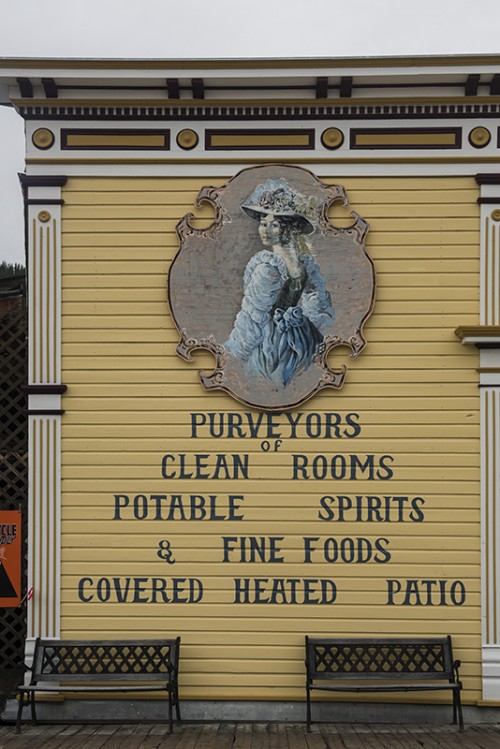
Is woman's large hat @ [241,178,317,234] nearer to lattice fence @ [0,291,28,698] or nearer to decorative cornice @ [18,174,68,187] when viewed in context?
decorative cornice @ [18,174,68,187]

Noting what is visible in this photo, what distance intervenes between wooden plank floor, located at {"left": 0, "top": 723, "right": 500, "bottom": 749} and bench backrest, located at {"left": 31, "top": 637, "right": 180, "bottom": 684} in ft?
1.58

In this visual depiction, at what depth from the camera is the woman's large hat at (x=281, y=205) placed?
823cm

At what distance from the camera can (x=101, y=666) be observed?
7965 mm

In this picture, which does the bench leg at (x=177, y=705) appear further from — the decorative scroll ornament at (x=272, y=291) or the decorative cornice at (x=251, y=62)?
the decorative cornice at (x=251, y=62)

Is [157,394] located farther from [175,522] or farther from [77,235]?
[77,235]

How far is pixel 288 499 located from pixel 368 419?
1.08m

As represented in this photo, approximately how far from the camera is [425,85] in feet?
27.0

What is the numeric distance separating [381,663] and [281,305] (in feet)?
11.4

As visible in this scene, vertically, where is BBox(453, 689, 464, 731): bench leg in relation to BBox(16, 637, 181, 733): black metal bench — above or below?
below

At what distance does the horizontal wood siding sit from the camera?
26.3ft

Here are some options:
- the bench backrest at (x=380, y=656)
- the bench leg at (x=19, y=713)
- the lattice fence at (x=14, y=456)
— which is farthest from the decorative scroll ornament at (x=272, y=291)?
the bench leg at (x=19, y=713)

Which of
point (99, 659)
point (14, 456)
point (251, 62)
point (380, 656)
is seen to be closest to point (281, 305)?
point (251, 62)

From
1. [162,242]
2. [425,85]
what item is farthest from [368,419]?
[425,85]

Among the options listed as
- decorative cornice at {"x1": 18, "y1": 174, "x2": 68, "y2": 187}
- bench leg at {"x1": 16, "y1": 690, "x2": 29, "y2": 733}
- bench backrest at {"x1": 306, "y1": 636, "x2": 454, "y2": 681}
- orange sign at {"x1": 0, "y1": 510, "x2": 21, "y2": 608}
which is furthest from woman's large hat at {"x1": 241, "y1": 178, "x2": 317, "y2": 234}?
bench leg at {"x1": 16, "y1": 690, "x2": 29, "y2": 733}
